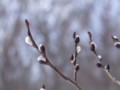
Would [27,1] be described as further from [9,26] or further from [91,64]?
[91,64]

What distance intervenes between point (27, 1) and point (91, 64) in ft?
6.25

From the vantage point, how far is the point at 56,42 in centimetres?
659

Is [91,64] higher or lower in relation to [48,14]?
lower

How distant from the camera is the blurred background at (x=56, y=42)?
20.2 feet

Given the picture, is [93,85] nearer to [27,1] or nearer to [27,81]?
[27,81]

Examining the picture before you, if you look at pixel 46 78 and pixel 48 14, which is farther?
pixel 48 14

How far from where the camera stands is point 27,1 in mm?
7277

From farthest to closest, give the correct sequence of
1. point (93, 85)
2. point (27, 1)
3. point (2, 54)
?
1. point (27, 1)
2. point (2, 54)
3. point (93, 85)

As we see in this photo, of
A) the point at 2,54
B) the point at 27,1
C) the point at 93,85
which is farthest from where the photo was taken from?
the point at 27,1

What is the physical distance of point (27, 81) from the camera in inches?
250

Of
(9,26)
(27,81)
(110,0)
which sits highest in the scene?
(110,0)

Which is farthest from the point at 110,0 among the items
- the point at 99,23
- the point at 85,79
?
the point at 85,79

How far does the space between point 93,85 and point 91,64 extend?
13.6 inches

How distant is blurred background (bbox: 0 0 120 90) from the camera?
6168 millimetres
